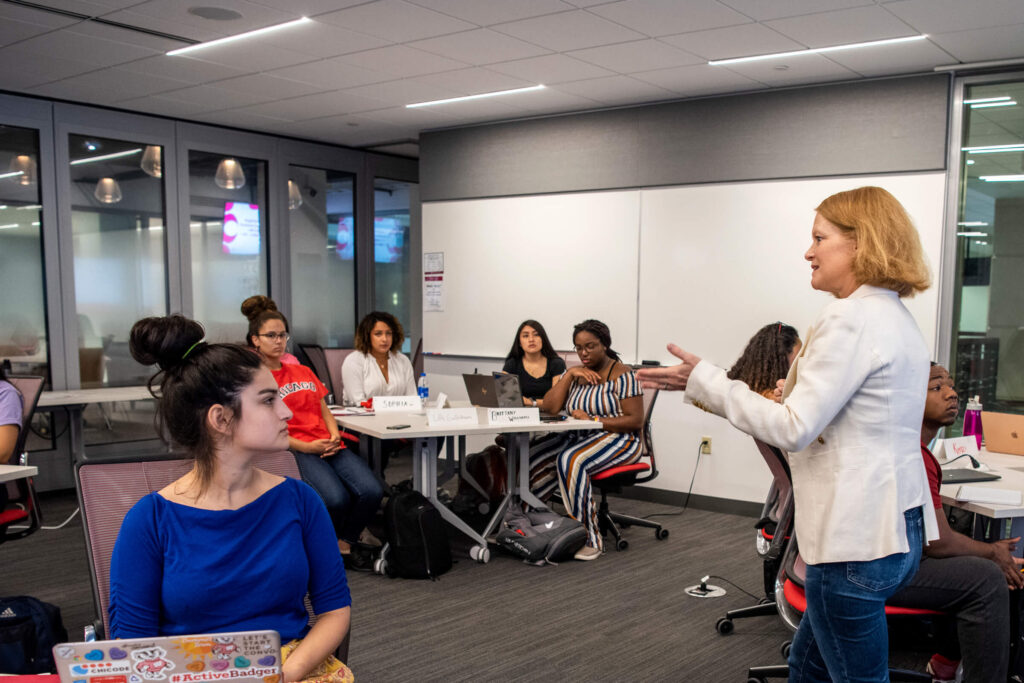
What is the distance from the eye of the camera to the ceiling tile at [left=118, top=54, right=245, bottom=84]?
5043 millimetres

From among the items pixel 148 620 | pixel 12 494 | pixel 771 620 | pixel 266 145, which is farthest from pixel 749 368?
pixel 266 145

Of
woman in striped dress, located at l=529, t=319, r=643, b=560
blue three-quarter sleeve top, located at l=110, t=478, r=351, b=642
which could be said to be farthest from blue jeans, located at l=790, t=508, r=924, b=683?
woman in striped dress, located at l=529, t=319, r=643, b=560

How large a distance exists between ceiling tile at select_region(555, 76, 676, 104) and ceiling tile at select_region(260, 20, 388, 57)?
1.46 metres

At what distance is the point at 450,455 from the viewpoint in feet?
18.6

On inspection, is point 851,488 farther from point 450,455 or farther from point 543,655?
point 450,455

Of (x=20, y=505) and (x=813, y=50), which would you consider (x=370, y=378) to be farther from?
(x=813, y=50)

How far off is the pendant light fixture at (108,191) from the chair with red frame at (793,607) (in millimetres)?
5565

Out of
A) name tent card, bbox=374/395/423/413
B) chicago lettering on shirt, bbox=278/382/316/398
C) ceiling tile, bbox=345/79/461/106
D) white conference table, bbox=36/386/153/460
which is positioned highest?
ceiling tile, bbox=345/79/461/106

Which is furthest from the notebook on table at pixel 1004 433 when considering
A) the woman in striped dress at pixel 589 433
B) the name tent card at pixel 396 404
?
the name tent card at pixel 396 404

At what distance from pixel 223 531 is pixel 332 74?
13.6ft

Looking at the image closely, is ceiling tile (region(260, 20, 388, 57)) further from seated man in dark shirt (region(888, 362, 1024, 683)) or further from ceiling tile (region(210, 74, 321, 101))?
seated man in dark shirt (region(888, 362, 1024, 683))

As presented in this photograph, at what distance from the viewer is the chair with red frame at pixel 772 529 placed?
10.0 ft

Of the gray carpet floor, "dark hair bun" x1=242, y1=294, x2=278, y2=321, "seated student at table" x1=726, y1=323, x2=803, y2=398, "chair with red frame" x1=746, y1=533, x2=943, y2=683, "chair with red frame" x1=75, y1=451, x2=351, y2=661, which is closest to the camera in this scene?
"chair with red frame" x1=75, y1=451, x2=351, y2=661

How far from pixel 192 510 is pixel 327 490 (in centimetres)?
280
